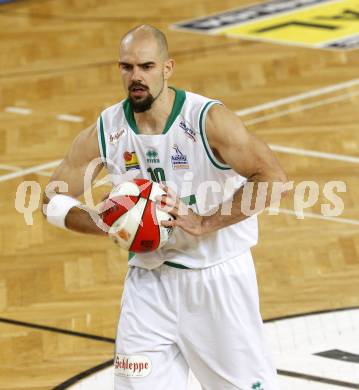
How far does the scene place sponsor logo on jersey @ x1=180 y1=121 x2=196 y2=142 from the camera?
5578 millimetres

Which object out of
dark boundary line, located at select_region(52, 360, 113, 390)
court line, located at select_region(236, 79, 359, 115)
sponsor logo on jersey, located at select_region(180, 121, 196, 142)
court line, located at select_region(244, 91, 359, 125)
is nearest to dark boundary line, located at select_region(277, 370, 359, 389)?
dark boundary line, located at select_region(52, 360, 113, 390)

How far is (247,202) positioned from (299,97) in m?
6.26

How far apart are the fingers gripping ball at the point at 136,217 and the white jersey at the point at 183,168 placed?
21 cm

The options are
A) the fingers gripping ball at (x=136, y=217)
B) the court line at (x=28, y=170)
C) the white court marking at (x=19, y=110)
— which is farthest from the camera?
the white court marking at (x=19, y=110)

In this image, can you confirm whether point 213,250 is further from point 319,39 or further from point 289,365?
point 319,39

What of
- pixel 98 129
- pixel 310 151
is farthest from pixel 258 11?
pixel 98 129

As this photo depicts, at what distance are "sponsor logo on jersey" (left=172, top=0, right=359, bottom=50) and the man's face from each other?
25.1 feet

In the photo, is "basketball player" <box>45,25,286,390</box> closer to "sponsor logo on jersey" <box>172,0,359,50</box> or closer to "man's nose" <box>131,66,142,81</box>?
"man's nose" <box>131,66,142,81</box>

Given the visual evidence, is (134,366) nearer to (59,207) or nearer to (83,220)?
(83,220)

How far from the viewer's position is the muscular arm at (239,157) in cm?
543

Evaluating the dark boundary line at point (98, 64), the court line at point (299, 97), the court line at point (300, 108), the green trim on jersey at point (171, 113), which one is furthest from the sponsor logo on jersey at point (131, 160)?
the dark boundary line at point (98, 64)

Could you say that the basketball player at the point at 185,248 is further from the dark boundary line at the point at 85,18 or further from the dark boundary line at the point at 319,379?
the dark boundary line at the point at 85,18

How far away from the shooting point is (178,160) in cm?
562

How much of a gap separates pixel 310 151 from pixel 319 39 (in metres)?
3.09
